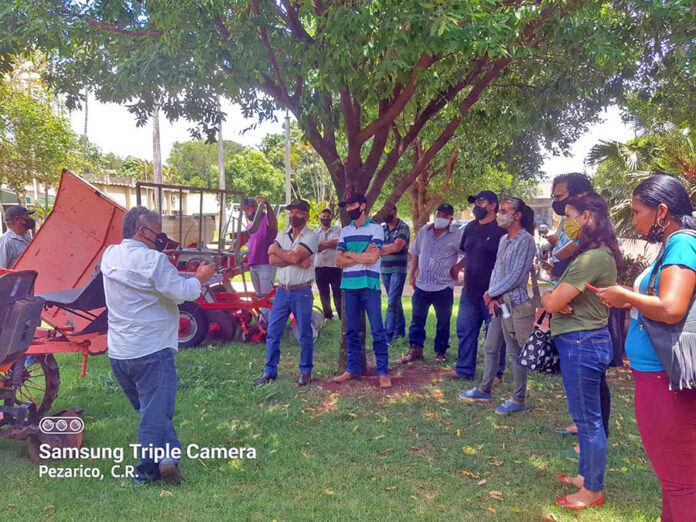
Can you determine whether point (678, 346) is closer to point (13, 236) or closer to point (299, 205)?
point (299, 205)

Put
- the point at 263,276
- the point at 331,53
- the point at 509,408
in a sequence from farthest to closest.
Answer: the point at 263,276 → the point at 509,408 → the point at 331,53

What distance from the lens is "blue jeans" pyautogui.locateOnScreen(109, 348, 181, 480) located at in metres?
3.62

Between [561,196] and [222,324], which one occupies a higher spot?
[561,196]

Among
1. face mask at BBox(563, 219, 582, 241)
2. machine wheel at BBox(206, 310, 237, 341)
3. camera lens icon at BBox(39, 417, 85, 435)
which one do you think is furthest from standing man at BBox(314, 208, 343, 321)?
face mask at BBox(563, 219, 582, 241)

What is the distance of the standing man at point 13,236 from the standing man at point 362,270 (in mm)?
3754

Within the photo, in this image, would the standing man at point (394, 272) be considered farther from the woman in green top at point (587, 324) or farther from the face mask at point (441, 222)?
the woman in green top at point (587, 324)

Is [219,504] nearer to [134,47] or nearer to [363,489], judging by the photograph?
[363,489]

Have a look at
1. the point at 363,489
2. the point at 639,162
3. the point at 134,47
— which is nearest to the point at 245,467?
the point at 363,489

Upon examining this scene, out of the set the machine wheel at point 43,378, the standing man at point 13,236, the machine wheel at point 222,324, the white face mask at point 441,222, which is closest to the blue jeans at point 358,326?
the white face mask at point 441,222

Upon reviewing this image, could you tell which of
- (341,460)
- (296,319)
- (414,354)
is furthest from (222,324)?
(341,460)

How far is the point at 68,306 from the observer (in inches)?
175

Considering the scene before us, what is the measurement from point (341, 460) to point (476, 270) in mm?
2722

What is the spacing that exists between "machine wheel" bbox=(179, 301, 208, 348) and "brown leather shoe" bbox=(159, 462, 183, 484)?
4.00 metres

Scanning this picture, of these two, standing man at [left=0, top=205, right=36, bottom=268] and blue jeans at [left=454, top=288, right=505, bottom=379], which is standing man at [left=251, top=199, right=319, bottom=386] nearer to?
blue jeans at [left=454, top=288, right=505, bottom=379]
